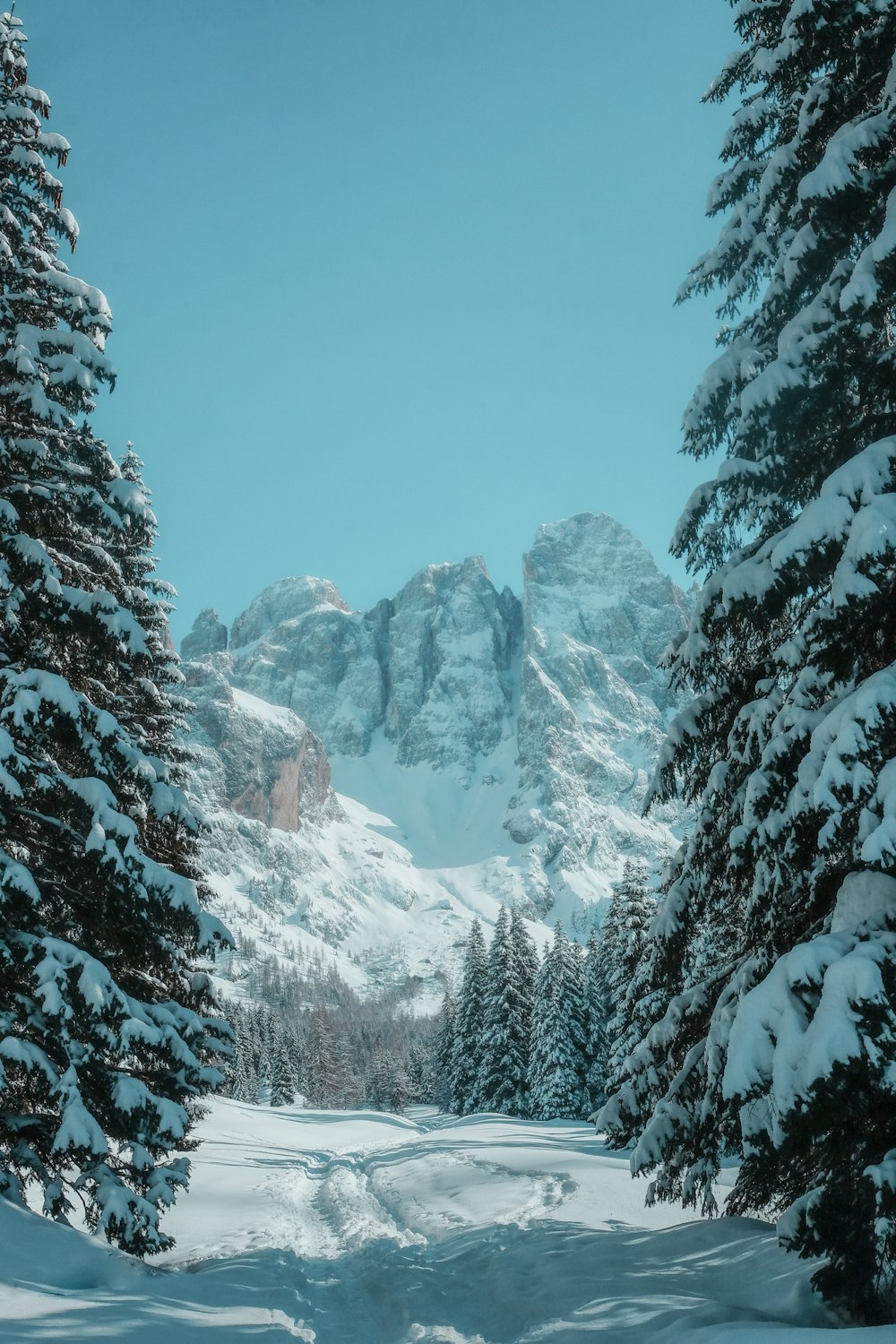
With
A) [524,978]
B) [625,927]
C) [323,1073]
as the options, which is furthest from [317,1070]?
[625,927]

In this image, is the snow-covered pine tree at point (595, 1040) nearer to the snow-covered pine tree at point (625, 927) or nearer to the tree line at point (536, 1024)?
the tree line at point (536, 1024)

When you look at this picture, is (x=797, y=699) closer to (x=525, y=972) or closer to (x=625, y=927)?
(x=625, y=927)

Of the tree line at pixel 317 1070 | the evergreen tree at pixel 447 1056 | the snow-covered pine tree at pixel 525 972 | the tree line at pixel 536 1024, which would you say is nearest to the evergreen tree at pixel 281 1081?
the tree line at pixel 317 1070

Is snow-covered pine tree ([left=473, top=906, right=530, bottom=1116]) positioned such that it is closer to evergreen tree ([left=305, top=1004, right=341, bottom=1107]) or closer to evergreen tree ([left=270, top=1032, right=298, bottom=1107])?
evergreen tree ([left=270, top=1032, right=298, bottom=1107])

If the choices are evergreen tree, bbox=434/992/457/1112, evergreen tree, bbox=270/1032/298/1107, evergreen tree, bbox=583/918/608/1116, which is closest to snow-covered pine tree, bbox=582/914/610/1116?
evergreen tree, bbox=583/918/608/1116

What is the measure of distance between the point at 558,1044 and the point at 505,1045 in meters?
4.98

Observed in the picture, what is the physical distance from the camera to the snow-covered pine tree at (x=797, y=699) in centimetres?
462

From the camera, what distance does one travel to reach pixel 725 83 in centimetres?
868

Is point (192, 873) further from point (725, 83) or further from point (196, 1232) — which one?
point (725, 83)

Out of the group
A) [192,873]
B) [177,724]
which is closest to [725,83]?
[177,724]

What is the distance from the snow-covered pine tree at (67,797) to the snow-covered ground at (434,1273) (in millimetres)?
970

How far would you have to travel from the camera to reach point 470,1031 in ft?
162

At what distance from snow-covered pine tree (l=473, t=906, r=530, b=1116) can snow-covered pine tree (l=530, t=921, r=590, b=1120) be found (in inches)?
68.0

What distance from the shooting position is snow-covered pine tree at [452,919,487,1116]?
158 ft
